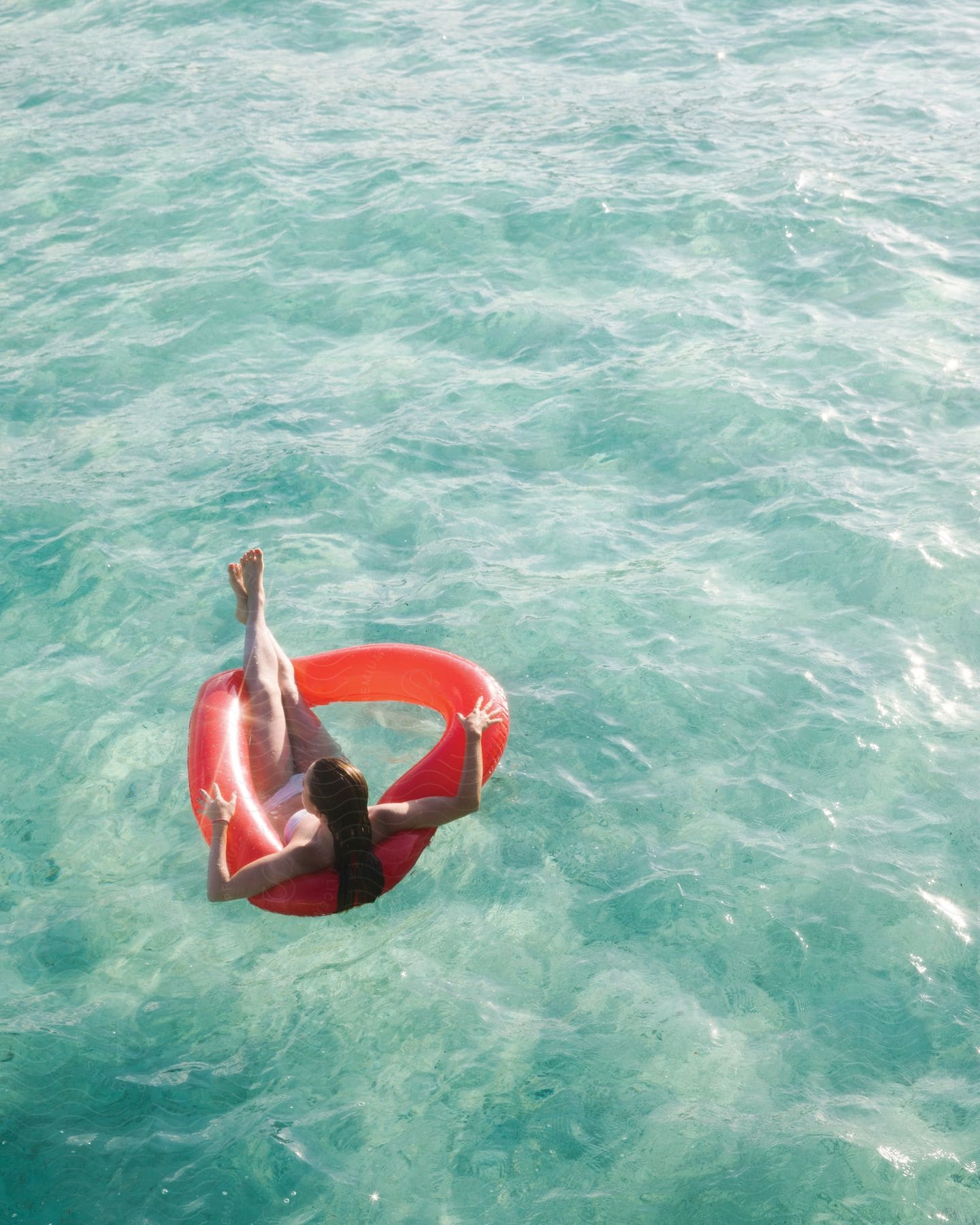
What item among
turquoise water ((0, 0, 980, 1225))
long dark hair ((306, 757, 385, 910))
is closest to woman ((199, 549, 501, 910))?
long dark hair ((306, 757, 385, 910))

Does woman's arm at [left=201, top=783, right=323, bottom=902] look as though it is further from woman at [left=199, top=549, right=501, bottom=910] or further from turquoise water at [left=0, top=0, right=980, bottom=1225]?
turquoise water at [left=0, top=0, right=980, bottom=1225]

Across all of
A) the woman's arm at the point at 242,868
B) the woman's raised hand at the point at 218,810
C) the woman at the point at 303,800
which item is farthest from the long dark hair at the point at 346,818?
the woman's raised hand at the point at 218,810

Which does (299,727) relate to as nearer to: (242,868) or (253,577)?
(253,577)

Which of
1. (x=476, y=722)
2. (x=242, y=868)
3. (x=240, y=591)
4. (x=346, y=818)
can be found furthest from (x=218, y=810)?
(x=240, y=591)

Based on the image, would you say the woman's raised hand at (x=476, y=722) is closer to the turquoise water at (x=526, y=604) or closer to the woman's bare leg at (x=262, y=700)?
the turquoise water at (x=526, y=604)

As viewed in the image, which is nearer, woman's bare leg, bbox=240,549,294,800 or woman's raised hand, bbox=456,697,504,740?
woman's raised hand, bbox=456,697,504,740

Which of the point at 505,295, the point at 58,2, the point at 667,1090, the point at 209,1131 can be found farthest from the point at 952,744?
the point at 58,2

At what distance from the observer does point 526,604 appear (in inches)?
253

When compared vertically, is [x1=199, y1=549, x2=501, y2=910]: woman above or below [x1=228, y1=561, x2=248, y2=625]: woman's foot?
below

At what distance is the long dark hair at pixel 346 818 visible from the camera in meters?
4.26

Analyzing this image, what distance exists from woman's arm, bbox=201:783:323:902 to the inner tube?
0.05m

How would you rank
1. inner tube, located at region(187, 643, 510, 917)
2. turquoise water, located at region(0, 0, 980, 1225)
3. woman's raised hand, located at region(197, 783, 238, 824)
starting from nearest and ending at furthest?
1. turquoise water, located at region(0, 0, 980, 1225)
2. woman's raised hand, located at region(197, 783, 238, 824)
3. inner tube, located at region(187, 643, 510, 917)

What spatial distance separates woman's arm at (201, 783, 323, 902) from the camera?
4316 mm

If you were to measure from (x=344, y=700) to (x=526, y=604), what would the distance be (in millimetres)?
1314
